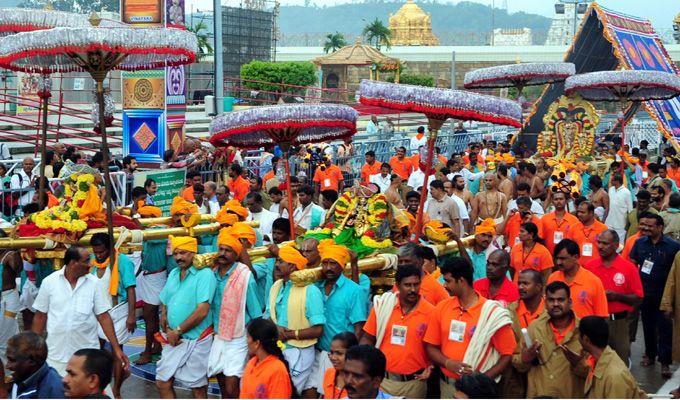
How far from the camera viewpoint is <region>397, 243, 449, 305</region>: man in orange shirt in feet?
24.9

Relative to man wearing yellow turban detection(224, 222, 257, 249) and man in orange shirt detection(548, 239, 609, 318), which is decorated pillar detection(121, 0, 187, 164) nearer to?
man wearing yellow turban detection(224, 222, 257, 249)

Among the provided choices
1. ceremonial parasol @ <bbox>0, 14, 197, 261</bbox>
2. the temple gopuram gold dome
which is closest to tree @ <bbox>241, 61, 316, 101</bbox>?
ceremonial parasol @ <bbox>0, 14, 197, 261</bbox>

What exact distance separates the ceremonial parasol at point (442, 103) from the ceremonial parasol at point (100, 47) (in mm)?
1656

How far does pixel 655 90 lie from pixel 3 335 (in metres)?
13.6

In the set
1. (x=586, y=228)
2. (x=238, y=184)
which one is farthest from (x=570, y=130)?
(x=586, y=228)

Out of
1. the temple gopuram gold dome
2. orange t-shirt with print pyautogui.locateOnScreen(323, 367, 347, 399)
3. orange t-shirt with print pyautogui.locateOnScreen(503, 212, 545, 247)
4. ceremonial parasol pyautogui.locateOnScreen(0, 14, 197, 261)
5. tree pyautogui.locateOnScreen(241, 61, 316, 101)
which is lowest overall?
orange t-shirt with print pyautogui.locateOnScreen(323, 367, 347, 399)

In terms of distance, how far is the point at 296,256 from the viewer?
300 inches

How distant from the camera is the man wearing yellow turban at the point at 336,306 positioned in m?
7.45

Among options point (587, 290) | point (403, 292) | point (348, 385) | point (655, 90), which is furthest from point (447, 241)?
point (655, 90)

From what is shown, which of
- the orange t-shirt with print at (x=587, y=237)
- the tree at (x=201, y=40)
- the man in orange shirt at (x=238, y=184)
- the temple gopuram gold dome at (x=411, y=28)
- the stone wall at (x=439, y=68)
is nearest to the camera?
the orange t-shirt with print at (x=587, y=237)

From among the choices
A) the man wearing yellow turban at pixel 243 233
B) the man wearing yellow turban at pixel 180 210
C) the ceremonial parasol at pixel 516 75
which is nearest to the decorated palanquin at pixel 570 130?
the ceremonial parasol at pixel 516 75

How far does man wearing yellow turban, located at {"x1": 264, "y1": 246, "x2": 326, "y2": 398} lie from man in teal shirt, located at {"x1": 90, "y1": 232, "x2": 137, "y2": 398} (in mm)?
1309

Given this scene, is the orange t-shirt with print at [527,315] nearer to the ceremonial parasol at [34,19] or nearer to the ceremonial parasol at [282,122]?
the ceremonial parasol at [282,122]

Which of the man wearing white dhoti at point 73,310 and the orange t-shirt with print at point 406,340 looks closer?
the orange t-shirt with print at point 406,340
